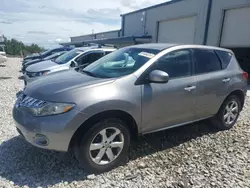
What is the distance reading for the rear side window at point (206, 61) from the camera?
155 inches

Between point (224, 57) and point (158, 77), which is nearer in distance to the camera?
point (158, 77)

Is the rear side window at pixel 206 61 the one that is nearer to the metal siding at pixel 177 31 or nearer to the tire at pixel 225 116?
the tire at pixel 225 116

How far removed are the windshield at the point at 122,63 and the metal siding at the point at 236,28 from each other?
10.9 metres

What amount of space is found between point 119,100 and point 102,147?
66 cm

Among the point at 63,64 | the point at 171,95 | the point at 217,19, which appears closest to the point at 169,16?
A: the point at 217,19

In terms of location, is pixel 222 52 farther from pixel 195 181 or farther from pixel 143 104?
pixel 195 181

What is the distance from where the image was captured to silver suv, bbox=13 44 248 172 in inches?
109

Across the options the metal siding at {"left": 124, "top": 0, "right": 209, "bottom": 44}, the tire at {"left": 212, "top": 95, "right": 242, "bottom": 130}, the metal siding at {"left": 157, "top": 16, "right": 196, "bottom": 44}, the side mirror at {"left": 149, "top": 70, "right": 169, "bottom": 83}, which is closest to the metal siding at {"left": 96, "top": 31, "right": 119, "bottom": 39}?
the metal siding at {"left": 124, "top": 0, "right": 209, "bottom": 44}

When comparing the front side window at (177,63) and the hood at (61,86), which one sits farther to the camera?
the front side window at (177,63)

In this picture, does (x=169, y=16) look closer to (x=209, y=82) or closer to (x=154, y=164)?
(x=209, y=82)

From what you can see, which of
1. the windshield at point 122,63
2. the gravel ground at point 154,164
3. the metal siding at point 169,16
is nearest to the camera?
the gravel ground at point 154,164

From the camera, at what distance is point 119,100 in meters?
2.96

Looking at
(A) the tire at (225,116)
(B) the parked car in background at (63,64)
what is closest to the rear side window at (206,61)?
(A) the tire at (225,116)

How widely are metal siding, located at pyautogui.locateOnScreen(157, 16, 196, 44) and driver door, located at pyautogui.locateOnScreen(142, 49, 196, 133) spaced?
43.0 ft
